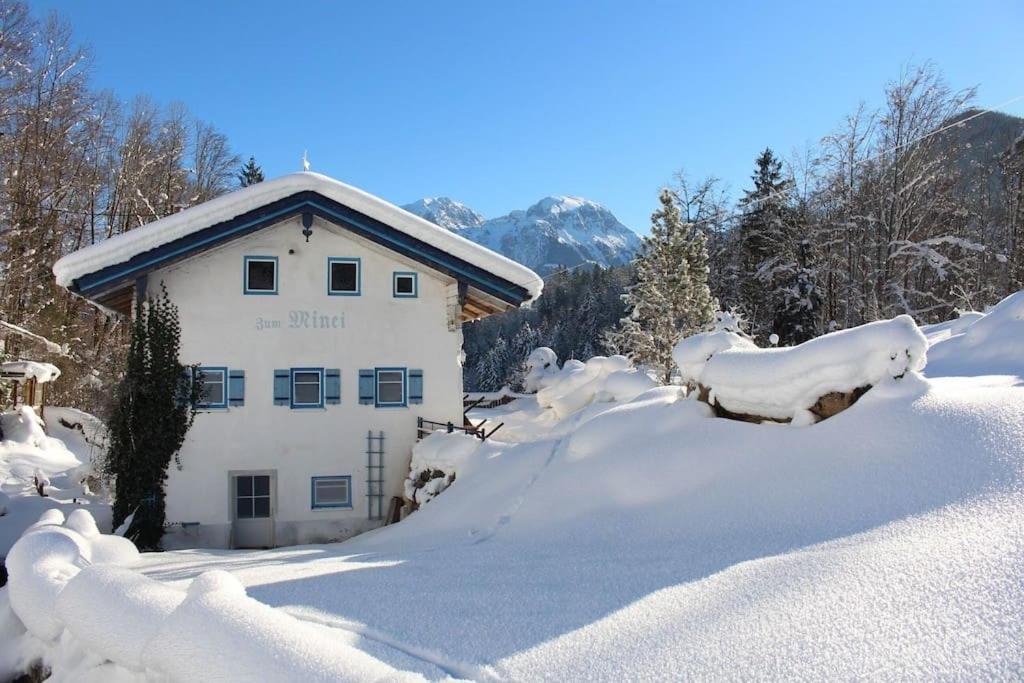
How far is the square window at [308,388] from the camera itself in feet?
52.4

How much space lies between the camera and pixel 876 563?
4465 millimetres

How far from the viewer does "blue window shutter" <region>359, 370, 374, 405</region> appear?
1631 cm

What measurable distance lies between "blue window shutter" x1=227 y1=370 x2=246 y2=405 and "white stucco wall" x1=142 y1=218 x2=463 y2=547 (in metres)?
0.10

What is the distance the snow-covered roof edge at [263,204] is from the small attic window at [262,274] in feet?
3.85

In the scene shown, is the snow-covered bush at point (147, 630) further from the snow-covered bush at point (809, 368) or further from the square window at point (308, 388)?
the square window at point (308, 388)

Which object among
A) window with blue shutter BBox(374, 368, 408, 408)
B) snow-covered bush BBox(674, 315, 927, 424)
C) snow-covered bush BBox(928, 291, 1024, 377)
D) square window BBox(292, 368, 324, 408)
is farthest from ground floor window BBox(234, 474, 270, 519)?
snow-covered bush BBox(928, 291, 1024, 377)

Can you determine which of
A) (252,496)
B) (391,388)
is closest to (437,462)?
(391,388)

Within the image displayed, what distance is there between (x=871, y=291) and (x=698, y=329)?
366 inches

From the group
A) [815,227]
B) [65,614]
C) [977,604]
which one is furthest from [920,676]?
[815,227]

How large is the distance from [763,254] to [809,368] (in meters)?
34.9

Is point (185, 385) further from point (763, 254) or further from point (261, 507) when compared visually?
point (763, 254)

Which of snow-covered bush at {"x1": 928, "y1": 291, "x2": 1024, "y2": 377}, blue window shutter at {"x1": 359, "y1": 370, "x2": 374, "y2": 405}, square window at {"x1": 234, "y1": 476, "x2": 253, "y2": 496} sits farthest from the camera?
blue window shutter at {"x1": 359, "y1": 370, "x2": 374, "y2": 405}

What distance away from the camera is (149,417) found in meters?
15.1

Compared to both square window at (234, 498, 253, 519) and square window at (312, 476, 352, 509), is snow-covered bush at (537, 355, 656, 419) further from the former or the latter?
square window at (234, 498, 253, 519)
